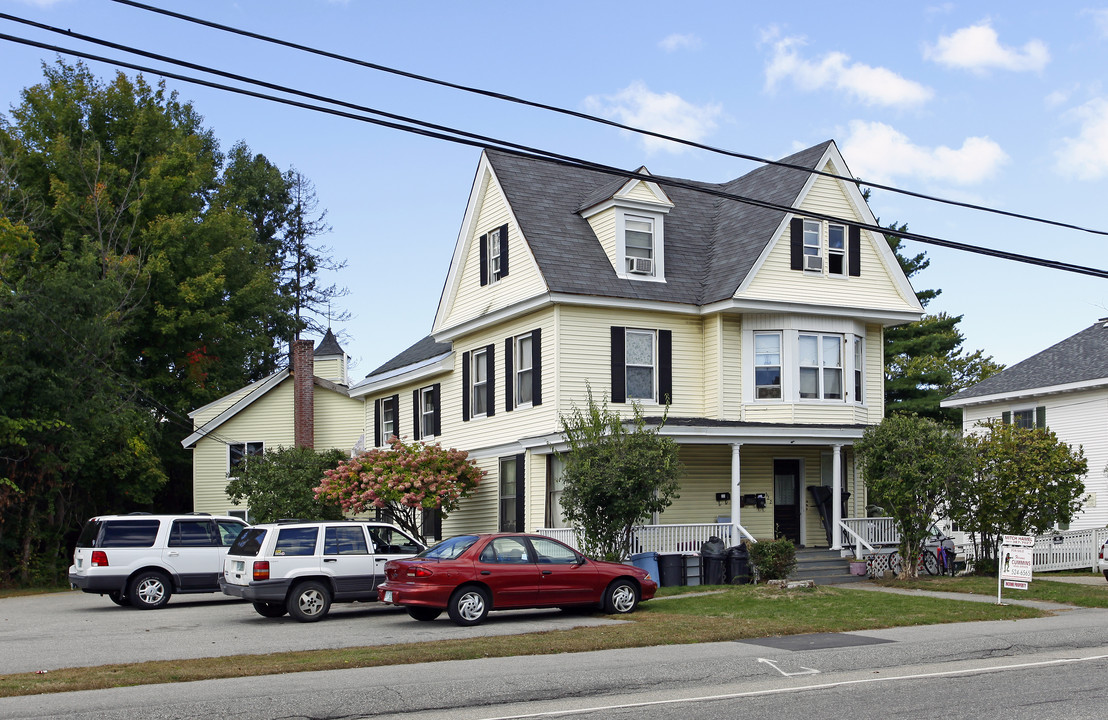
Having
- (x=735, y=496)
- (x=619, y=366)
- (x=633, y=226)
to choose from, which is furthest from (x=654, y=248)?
(x=735, y=496)

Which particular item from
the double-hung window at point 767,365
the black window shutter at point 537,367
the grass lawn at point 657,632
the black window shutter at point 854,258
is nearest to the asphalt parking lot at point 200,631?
the grass lawn at point 657,632

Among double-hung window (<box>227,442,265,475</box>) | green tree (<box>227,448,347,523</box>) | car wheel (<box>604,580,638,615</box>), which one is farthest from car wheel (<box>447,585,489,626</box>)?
double-hung window (<box>227,442,265,475</box>)

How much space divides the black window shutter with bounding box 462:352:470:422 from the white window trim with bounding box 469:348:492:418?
196 mm

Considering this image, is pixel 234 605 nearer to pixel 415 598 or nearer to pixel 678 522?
pixel 415 598

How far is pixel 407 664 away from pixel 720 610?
680cm

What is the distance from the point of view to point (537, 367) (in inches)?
1035

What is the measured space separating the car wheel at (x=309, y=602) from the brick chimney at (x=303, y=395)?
68.0 feet

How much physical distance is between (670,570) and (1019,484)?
735 cm

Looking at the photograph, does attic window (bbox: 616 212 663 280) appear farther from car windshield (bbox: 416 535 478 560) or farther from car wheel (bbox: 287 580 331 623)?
car wheel (bbox: 287 580 331 623)

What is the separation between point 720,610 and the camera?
18500 millimetres

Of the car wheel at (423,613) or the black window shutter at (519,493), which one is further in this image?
the black window shutter at (519,493)

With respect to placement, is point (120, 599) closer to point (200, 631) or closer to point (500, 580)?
point (200, 631)

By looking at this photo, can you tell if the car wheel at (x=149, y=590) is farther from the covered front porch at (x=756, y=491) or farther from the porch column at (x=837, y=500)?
the porch column at (x=837, y=500)

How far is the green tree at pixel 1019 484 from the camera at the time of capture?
75.0 ft
